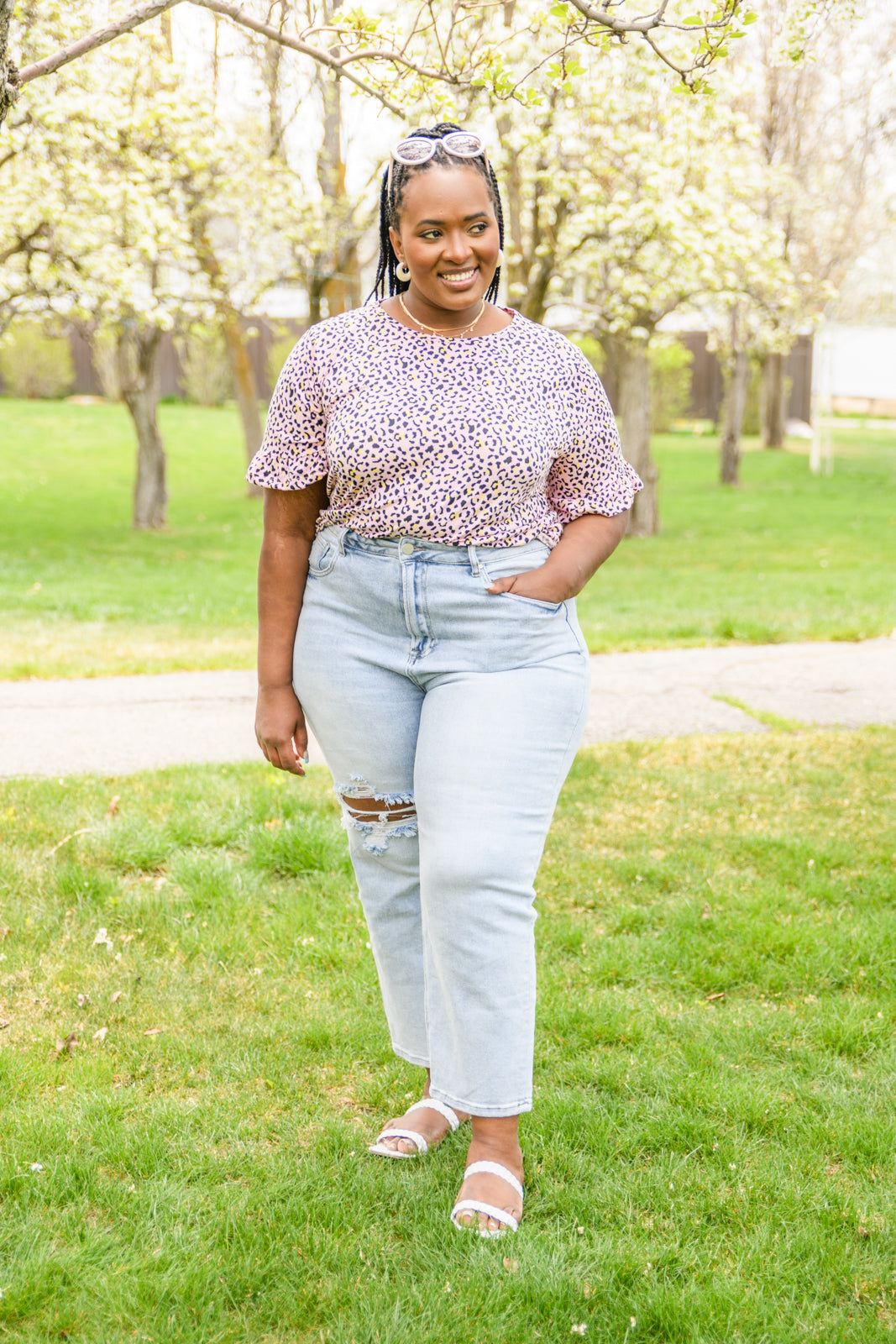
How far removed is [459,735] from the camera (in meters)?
2.34

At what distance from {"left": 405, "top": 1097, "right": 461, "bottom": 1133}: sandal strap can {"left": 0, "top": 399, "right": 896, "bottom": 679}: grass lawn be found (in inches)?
197

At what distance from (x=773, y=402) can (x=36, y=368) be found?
18976 mm

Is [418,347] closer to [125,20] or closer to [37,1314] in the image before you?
[125,20]

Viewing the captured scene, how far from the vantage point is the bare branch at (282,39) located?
139 inches

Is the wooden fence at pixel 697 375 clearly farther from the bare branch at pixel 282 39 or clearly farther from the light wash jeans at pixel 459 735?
the light wash jeans at pixel 459 735

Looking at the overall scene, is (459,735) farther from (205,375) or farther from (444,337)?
(205,375)

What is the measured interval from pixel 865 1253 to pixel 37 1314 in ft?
5.04

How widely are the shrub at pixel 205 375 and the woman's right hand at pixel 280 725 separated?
31.7m

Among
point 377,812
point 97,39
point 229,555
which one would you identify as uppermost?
point 97,39

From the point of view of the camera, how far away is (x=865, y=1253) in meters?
2.41

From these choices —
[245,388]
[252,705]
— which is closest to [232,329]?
[245,388]

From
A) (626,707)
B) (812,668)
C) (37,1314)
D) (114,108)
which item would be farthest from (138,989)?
(114,108)

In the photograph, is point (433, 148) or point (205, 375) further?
point (205, 375)

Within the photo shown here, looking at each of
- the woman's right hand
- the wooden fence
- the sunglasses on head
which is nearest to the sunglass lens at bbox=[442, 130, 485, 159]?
the sunglasses on head
